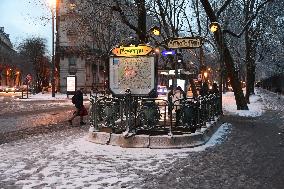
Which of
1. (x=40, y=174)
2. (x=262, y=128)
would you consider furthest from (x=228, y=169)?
(x=262, y=128)

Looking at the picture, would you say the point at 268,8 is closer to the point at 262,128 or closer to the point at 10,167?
the point at 262,128

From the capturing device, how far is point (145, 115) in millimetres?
13602

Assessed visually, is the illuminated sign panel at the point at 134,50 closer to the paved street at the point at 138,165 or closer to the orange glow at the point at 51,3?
the paved street at the point at 138,165

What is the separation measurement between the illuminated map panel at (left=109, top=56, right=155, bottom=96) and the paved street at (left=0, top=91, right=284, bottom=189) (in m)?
2.71

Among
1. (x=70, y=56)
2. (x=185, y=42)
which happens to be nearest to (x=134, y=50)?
(x=185, y=42)

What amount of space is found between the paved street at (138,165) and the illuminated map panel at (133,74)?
8.89ft

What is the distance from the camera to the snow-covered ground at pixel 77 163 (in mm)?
8617

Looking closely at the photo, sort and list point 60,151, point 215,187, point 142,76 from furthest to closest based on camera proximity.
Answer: point 142,76
point 60,151
point 215,187

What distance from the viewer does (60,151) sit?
12102 millimetres

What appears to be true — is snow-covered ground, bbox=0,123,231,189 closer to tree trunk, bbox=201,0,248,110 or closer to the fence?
the fence

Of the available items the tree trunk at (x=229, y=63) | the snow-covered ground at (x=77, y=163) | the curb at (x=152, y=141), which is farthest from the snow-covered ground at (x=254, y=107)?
the curb at (x=152, y=141)

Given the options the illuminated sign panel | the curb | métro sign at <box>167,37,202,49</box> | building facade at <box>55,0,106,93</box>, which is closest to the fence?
the curb

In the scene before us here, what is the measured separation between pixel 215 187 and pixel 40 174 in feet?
11.5

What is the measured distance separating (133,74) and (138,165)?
19.9 ft
